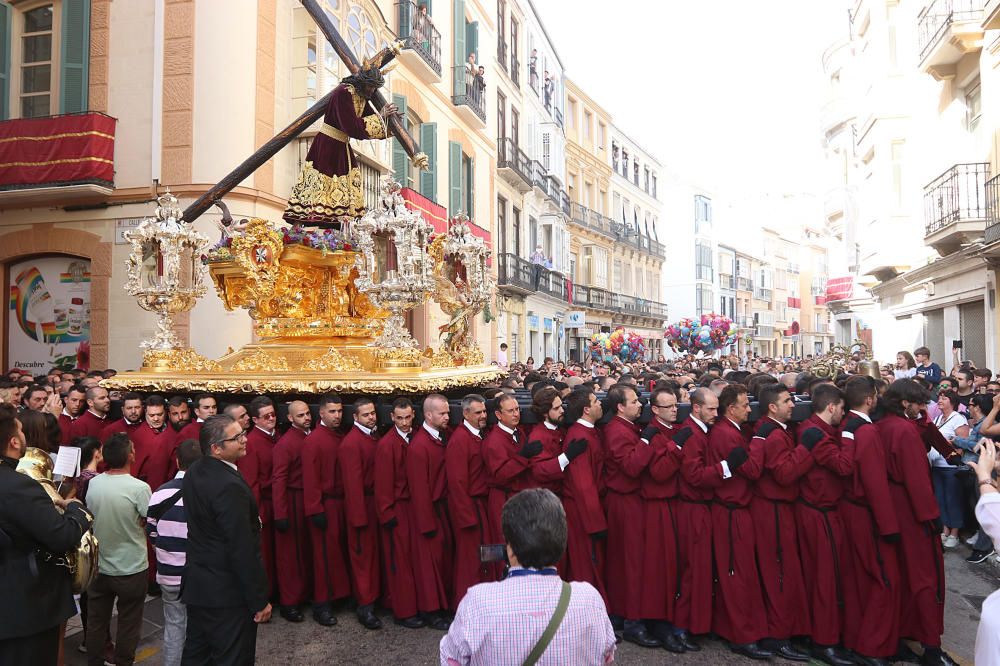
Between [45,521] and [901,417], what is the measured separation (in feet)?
17.2

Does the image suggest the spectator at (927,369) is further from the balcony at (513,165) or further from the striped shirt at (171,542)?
the balcony at (513,165)

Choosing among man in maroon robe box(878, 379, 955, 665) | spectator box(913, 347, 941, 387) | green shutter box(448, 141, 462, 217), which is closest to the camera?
man in maroon robe box(878, 379, 955, 665)

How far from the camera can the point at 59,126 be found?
1228 centimetres

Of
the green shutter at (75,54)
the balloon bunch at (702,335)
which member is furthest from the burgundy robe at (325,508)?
the balloon bunch at (702,335)

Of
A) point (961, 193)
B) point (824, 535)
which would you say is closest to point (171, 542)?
point (824, 535)

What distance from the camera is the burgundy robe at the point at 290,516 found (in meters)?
5.77

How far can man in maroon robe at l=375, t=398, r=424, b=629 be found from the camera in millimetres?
5594

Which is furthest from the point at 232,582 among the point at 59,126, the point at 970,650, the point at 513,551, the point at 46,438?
the point at 59,126

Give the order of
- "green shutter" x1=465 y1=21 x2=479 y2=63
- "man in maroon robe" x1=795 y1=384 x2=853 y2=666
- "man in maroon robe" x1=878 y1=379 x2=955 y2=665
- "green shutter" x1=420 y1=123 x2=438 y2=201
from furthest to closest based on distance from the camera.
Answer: "green shutter" x1=465 y1=21 x2=479 y2=63 < "green shutter" x1=420 y1=123 x2=438 y2=201 < "man in maroon robe" x1=795 y1=384 x2=853 y2=666 < "man in maroon robe" x1=878 y1=379 x2=955 y2=665

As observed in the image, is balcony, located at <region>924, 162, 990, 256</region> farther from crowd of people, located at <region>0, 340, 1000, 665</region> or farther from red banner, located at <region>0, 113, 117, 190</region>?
red banner, located at <region>0, 113, 117, 190</region>

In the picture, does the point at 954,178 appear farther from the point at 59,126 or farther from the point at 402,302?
the point at 59,126

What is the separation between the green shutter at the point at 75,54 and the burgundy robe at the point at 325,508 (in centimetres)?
999

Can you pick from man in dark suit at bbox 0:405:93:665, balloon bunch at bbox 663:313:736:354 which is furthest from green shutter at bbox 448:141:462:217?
man in dark suit at bbox 0:405:93:665

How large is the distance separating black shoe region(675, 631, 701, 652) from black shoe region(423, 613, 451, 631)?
1706mm
